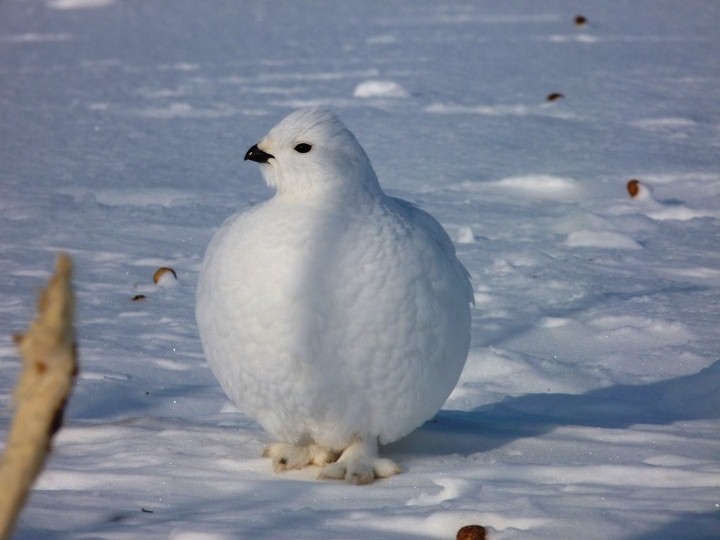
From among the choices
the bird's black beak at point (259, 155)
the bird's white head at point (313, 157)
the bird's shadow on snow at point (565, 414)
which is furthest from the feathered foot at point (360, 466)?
the bird's black beak at point (259, 155)

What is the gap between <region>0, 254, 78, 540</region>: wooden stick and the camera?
107 centimetres

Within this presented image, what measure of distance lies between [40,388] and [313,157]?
1.69 m

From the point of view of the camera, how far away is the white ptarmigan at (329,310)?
100 inches

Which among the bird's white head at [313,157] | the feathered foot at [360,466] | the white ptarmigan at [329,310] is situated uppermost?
the bird's white head at [313,157]

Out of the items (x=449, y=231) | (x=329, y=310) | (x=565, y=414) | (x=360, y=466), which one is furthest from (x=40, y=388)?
(x=449, y=231)

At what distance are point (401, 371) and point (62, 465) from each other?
0.91 meters

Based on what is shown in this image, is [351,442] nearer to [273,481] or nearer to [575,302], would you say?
[273,481]

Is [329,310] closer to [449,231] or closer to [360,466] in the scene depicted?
[360,466]

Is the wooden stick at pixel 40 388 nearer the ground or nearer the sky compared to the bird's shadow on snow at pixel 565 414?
nearer the sky

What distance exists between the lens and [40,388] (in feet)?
3.59

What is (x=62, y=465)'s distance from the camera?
2.73 metres

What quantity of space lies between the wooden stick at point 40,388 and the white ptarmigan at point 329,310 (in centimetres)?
139

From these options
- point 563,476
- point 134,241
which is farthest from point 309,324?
point 134,241

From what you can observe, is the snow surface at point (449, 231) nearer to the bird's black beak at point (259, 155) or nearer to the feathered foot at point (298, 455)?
the feathered foot at point (298, 455)
